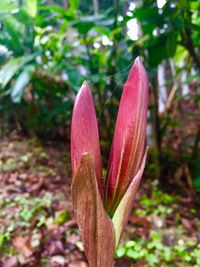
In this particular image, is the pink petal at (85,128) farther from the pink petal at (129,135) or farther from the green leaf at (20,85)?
the green leaf at (20,85)

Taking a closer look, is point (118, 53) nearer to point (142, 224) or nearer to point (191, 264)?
point (142, 224)

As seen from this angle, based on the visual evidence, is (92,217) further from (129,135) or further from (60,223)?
(60,223)

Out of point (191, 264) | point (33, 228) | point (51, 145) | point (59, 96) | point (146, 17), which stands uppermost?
point (146, 17)

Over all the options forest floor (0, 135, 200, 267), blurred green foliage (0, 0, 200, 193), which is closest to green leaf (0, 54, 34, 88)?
blurred green foliage (0, 0, 200, 193)

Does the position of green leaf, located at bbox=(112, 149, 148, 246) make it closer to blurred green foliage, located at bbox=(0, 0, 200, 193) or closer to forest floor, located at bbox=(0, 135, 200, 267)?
blurred green foliage, located at bbox=(0, 0, 200, 193)

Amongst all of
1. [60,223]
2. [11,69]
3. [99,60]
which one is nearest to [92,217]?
[11,69]

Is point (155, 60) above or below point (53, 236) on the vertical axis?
above

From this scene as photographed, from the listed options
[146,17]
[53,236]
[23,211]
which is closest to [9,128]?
[23,211]
